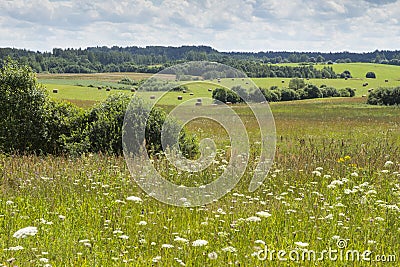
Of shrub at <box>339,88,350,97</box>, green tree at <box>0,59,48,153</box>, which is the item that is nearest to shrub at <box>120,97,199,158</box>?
green tree at <box>0,59,48,153</box>

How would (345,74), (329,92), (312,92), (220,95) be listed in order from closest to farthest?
(220,95)
(312,92)
(329,92)
(345,74)

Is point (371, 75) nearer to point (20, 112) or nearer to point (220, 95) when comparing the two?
point (220, 95)

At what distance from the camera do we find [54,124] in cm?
1625

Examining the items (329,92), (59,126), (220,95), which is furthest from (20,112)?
(329,92)

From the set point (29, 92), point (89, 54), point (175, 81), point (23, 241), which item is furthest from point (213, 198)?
point (89, 54)

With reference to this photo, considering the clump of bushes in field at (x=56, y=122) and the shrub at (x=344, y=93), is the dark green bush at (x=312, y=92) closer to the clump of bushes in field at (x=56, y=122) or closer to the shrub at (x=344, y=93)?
the shrub at (x=344, y=93)

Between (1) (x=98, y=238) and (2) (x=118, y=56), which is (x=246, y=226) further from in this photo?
(2) (x=118, y=56)

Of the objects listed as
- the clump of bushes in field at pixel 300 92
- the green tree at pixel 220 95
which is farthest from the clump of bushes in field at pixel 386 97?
the clump of bushes in field at pixel 300 92

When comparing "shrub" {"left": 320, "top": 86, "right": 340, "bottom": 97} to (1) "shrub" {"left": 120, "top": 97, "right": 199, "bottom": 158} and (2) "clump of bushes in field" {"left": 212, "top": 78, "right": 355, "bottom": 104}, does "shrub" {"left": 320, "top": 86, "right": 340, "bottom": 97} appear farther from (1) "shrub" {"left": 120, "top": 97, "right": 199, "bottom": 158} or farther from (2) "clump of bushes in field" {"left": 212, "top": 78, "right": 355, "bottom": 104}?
(1) "shrub" {"left": 120, "top": 97, "right": 199, "bottom": 158}

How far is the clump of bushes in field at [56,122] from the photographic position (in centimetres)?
1530

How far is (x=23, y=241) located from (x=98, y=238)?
1.01 meters

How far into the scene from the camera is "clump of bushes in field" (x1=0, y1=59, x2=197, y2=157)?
1530 cm

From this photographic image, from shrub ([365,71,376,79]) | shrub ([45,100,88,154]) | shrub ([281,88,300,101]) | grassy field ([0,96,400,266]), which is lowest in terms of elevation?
shrub ([281,88,300,101])

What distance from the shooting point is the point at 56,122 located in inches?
638
